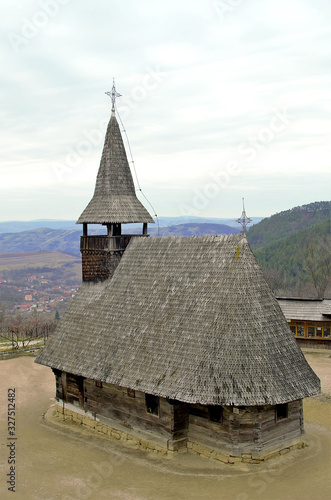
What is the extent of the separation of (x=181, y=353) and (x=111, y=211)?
26.3 ft

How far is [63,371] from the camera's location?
65.5 feet

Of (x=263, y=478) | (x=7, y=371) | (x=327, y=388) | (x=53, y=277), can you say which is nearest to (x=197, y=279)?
(x=263, y=478)

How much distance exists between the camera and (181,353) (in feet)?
52.4

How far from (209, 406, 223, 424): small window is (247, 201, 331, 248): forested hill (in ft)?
325

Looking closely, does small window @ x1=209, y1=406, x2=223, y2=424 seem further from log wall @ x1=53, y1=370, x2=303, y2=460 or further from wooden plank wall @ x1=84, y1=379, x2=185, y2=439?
wooden plank wall @ x1=84, y1=379, x2=185, y2=439

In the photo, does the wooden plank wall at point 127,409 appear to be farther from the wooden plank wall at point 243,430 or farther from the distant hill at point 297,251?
the distant hill at point 297,251

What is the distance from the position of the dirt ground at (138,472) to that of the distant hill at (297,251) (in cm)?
3420

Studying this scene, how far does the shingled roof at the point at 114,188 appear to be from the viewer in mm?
21578

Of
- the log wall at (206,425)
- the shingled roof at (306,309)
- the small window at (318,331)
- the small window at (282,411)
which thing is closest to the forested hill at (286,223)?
the shingled roof at (306,309)

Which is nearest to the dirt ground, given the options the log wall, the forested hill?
the log wall

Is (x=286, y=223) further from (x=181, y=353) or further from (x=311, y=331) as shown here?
(x=181, y=353)

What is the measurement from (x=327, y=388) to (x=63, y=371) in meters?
13.2

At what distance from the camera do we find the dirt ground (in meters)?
13.8

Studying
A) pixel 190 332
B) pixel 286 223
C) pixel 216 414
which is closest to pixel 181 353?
pixel 190 332
